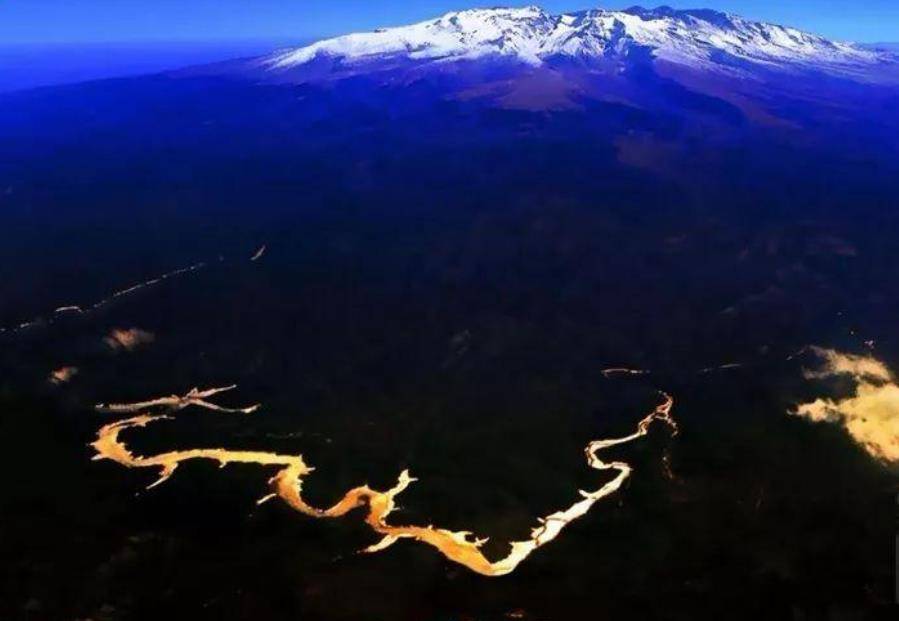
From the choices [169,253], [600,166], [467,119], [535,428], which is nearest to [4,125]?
[467,119]

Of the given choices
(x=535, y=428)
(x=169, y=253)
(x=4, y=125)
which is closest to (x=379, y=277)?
(x=169, y=253)

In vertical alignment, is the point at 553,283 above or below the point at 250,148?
below

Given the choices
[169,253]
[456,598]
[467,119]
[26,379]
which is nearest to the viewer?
[456,598]

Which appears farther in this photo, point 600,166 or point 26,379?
point 600,166

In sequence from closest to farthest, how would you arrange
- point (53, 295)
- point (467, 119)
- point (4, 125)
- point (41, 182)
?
point (53, 295) → point (41, 182) → point (467, 119) → point (4, 125)

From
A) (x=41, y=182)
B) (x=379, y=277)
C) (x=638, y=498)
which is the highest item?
(x=41, y=182)

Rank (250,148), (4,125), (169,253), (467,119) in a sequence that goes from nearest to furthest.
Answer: (169,253)
(250,148)
(467,119)
(4,125)

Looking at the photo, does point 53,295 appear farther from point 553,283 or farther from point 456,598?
point 456,598

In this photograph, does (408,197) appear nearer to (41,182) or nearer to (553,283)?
(553,283)

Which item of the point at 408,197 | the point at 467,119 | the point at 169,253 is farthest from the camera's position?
the point at 467,119
